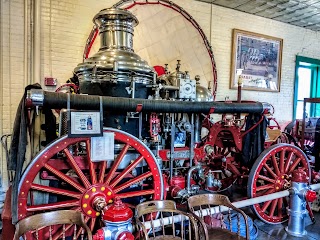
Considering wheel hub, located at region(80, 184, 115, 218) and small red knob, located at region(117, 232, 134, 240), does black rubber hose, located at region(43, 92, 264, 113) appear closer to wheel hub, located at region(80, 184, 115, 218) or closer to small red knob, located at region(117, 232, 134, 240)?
wheel hub, located at region(80, 184, 115, 218)

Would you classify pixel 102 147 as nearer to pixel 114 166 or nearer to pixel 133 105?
pixel 114 166

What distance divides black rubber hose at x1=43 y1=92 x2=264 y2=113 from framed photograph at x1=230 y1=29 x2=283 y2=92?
3325 mm

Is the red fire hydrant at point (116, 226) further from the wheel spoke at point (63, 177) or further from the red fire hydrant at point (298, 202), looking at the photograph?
the red fire hydrant at point (298, 202)

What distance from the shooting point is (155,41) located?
5.25 m

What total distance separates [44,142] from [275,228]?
289 cm

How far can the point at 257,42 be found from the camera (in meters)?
6.49

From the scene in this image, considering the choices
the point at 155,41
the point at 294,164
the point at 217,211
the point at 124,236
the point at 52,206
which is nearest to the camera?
the point at 124,236

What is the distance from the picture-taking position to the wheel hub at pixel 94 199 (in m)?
2.27

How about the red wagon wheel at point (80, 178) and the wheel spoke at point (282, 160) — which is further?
the wheel spoke at point (282, 160)

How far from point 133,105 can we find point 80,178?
2.64 ft

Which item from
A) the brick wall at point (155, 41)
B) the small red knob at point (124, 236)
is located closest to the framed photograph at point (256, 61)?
the brick wall at point (155, 41)

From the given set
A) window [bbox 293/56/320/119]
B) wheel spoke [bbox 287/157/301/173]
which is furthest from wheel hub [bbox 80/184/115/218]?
window [bbox 293/56/320/119]

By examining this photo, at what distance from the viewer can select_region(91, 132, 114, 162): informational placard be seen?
229 centimetres

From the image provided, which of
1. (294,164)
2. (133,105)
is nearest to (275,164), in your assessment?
(294,164)
